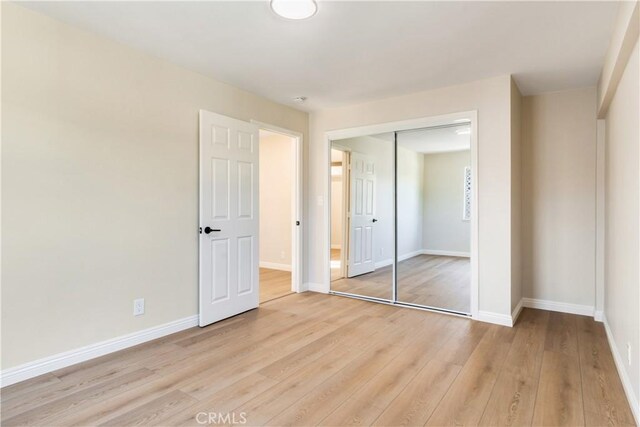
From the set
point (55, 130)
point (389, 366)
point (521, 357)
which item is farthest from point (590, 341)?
point (55, 130)

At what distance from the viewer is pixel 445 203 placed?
3.96 metres

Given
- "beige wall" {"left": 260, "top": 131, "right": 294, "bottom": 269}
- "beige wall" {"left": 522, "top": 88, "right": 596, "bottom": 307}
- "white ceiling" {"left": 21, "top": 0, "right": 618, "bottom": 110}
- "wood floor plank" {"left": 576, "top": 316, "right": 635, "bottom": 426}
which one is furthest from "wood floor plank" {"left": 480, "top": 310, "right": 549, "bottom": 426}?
"beige wall" {"left": 260, "top": 131, "right": 294, "bottom": 269}

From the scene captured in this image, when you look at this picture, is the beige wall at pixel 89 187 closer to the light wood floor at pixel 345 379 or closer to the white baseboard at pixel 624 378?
the light wood floor at pixel 345 379

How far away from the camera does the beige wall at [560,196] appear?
3.64m

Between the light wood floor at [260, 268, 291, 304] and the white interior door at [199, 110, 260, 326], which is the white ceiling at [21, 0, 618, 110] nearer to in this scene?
the white interior door at [199, 110, 260, 326]

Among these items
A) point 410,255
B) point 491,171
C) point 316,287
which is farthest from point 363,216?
point 491,171

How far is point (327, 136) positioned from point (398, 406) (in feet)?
11.1

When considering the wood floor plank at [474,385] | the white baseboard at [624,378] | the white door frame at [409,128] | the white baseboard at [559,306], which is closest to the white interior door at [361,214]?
the white door frame at [409,128]

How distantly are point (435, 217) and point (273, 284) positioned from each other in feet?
8.25

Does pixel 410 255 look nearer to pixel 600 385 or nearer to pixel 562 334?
pixel 562 334

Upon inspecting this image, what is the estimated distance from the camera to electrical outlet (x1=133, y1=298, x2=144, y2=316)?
2.80 meters

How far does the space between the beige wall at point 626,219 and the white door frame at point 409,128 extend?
1.05 meters

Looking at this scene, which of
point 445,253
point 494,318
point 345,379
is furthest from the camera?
point 445,253

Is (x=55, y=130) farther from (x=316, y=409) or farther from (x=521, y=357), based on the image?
(x=521, y=357)
